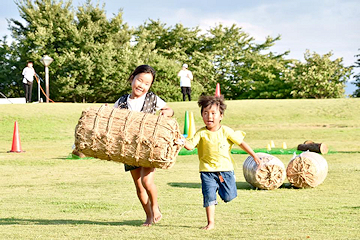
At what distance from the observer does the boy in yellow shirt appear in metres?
6.29

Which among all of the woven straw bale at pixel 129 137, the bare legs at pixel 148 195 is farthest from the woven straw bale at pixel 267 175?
the woven straw bale at pixel 129 137

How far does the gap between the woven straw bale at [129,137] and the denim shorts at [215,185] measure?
2.49 ft

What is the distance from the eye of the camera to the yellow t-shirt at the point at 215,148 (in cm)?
634

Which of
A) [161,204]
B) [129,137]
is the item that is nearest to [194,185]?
[161,204]

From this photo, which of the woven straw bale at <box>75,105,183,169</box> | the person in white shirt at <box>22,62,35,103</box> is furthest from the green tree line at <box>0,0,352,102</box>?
the woven straw bale at <box>75,105,183,169</box>

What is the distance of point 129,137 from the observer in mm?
5652

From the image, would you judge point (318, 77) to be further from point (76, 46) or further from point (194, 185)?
point (194, 185)

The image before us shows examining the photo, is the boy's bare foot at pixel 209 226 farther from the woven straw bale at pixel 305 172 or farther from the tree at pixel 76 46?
the tree at pixel 76 46

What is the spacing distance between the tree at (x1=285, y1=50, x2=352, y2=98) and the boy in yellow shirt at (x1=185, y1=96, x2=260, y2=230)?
3380cm

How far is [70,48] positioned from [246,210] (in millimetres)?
36674

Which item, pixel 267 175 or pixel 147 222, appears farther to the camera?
pixel 267 175

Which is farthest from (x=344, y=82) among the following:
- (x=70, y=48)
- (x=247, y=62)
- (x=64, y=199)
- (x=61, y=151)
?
(x=64, y=199)

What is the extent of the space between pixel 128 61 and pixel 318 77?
13808 millimetres

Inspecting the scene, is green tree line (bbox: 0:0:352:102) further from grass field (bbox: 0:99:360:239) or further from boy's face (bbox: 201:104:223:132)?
boy's face (bbox: 201:104:223:132)
